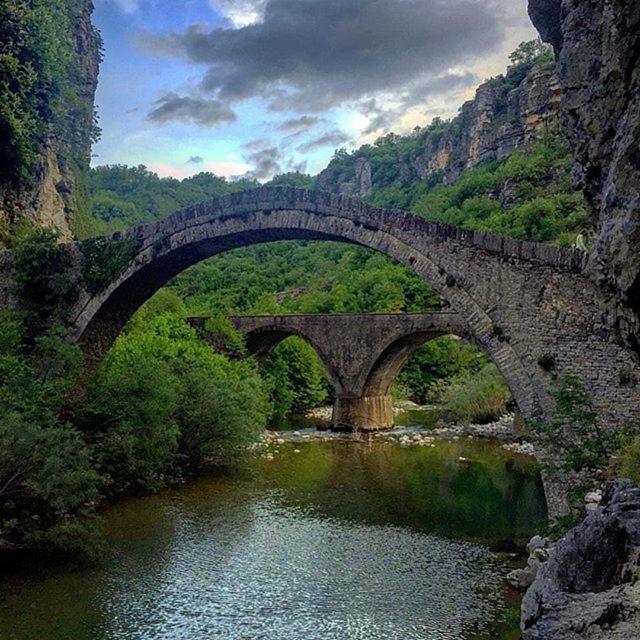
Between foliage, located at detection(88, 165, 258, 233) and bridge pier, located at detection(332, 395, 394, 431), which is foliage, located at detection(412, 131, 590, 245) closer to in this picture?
bridge pier, located at detection(332, 395, 394, 431)

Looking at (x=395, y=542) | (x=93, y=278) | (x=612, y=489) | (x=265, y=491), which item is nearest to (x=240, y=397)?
(x=265, y=491)

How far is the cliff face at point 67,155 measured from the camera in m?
18.6

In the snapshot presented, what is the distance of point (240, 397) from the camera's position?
632 inches

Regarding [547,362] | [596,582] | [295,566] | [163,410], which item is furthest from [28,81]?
[596,582]

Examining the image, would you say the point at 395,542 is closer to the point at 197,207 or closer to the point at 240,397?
Answer: the point at 240,397

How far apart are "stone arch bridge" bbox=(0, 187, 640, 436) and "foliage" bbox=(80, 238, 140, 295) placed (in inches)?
2.7

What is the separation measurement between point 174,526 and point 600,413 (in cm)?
733

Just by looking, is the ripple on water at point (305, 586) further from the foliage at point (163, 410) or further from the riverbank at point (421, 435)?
Result: the riverbank at point (421, 435)

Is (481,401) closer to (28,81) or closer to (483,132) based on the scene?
(28,81)

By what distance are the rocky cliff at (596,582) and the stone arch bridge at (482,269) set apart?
3.17m

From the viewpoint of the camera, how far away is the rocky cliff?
324 centimetres

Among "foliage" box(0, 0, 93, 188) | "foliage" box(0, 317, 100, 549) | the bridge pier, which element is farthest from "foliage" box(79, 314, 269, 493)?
"foliage" box(0, 0, 93, 188)

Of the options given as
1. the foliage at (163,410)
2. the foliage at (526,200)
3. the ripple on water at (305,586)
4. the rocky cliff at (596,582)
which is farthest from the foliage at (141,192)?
the rocky cliff at (596,582)

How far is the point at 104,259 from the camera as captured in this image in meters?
14.2
